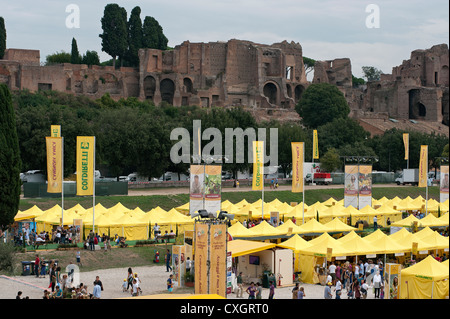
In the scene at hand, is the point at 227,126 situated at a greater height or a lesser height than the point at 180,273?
greater

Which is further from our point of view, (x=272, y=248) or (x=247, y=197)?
(x=247, y=197)

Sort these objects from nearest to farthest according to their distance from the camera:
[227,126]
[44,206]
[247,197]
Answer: [44,206] → [247,197] → [227,126]

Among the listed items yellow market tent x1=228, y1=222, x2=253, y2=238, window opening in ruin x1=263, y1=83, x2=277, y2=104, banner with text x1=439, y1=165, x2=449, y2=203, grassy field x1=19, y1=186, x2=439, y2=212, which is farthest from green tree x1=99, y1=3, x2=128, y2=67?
yellow market tent x1=228, y1=222, x2=253, y2=238

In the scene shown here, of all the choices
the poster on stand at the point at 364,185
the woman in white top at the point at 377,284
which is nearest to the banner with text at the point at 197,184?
the woman in white top at the point at 377,284

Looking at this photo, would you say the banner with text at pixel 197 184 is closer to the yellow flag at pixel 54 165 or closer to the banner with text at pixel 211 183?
the banner with text at pixel 211 183

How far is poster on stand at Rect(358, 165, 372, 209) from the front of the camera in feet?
147

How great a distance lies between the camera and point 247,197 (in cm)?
5750

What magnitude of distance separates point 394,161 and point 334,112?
677 inches

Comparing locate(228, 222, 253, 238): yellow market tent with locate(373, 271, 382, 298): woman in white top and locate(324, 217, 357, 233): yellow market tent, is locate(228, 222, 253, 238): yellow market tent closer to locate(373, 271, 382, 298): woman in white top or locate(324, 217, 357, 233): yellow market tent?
locate(324, 217, 357, 233): yellow market tent

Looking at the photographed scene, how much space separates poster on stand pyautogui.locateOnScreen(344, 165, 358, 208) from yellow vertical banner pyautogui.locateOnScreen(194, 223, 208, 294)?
22.6 meters

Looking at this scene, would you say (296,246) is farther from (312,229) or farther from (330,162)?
(330,162)
